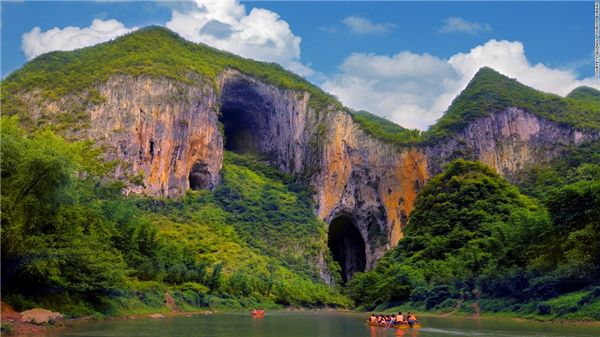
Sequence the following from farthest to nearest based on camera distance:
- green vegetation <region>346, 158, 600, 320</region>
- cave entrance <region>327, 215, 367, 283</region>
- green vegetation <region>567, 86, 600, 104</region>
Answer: green vegetation <region>567, 86, 600, 104</region>
cave entrance <region>327, 215, 367, 283</region>
green vegetation <region>346, 158, 600, 320</region>

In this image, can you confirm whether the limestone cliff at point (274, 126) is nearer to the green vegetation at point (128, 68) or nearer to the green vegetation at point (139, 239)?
the green vegetation at point (128, 68)

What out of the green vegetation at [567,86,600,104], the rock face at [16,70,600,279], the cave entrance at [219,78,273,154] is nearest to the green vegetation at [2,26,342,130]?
the rock face at [16,70,600,279]

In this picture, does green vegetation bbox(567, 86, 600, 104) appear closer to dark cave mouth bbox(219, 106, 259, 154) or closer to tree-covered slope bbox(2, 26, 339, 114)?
tree-covered slope bbox(2, 26, 339, 114)

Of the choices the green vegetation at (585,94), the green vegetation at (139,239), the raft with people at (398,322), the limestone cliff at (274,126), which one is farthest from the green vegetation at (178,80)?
the raft with people at (398,322)

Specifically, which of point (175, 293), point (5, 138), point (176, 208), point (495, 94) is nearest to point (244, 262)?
point (176, 208)

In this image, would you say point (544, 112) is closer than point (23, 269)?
No

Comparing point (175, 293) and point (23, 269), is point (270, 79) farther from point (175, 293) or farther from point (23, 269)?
point (23, 269)
